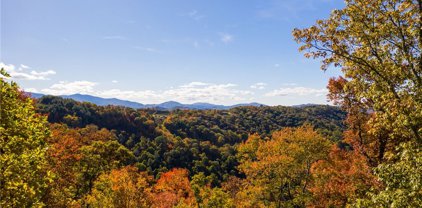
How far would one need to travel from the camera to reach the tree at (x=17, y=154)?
1491 centimetres

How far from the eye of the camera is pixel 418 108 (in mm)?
13188

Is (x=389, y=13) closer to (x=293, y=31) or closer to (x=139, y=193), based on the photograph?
(x=293, y=31)

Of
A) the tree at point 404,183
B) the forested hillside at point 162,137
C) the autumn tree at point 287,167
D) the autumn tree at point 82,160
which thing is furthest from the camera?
the forested hillside at point 162,137

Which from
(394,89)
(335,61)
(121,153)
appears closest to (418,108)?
(394,89)

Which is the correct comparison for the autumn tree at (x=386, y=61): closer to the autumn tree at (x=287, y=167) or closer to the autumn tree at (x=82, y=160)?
the autumn tree at (x=287, y=167)

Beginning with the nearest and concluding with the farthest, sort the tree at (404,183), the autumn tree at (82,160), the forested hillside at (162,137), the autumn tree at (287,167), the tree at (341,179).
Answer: the tree at (404,183) < the tree at (341,179) < the autumn tree at (287,167) < the autumn tree at (82,160) < the forested hillside at (162,137)

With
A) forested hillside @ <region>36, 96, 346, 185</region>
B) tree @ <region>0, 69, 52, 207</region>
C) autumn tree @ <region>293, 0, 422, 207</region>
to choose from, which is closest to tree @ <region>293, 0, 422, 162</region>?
autumn tree @ <region>293, 0, 422, 207</region>

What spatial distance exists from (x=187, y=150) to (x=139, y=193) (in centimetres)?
9725

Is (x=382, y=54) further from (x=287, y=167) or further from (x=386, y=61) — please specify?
(x=287, y=167)

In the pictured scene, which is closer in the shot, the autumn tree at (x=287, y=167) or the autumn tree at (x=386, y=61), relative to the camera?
the autumn tree at (x=386, y=61)

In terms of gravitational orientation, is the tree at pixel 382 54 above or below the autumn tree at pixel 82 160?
above

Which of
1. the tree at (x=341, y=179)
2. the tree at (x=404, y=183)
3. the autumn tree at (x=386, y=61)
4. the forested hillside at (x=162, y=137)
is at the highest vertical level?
the autumn tree at (x=386, y=61)

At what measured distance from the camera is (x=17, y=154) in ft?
54.2

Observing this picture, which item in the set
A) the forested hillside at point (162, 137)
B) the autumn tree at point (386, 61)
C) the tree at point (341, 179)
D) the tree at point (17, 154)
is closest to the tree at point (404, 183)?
the autumn tree at point (386, 61)
